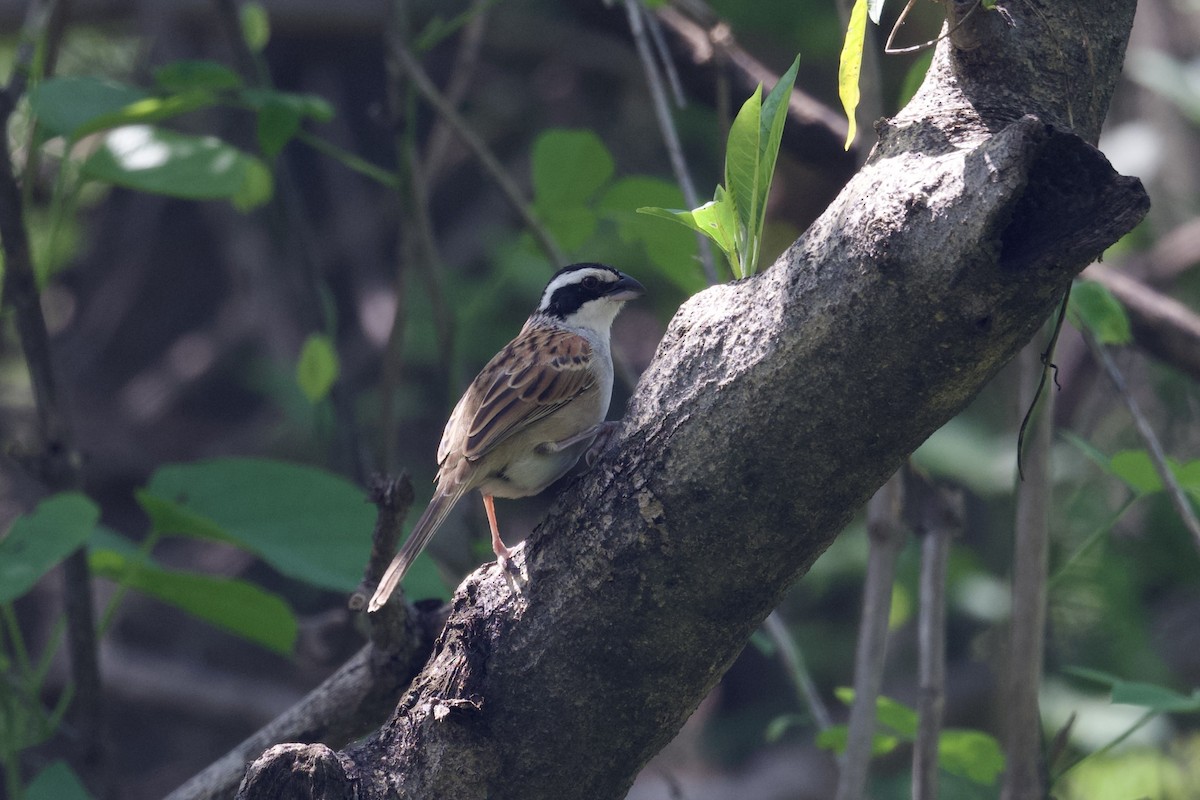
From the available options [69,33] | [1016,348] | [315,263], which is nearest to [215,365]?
[69,33]

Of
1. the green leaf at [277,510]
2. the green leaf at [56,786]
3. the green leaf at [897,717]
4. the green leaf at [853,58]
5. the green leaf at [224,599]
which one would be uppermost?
the green leaf at [853,58]

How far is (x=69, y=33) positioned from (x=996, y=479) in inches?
272

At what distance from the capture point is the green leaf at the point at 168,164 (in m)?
3.81

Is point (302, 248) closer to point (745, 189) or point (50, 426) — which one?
point (50, 426)

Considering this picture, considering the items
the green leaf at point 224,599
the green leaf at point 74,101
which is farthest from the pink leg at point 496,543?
the green leaf at point 74,101

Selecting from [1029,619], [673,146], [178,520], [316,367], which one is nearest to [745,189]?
[673,146]

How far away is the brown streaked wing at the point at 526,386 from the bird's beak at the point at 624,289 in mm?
427

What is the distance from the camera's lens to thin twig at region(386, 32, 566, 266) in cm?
423

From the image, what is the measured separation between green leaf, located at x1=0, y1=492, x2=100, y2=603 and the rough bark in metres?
1.17

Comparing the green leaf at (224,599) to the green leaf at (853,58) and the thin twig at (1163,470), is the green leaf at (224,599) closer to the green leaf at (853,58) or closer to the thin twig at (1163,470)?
the green leaf at (853,58)

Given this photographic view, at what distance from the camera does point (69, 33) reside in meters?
8.18

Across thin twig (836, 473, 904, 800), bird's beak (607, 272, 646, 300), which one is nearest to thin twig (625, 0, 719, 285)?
bird's beak (607, 272, 646, 300)

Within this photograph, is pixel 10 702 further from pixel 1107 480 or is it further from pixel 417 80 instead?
pixel 1107 480

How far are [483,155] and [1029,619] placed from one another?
2624mm
